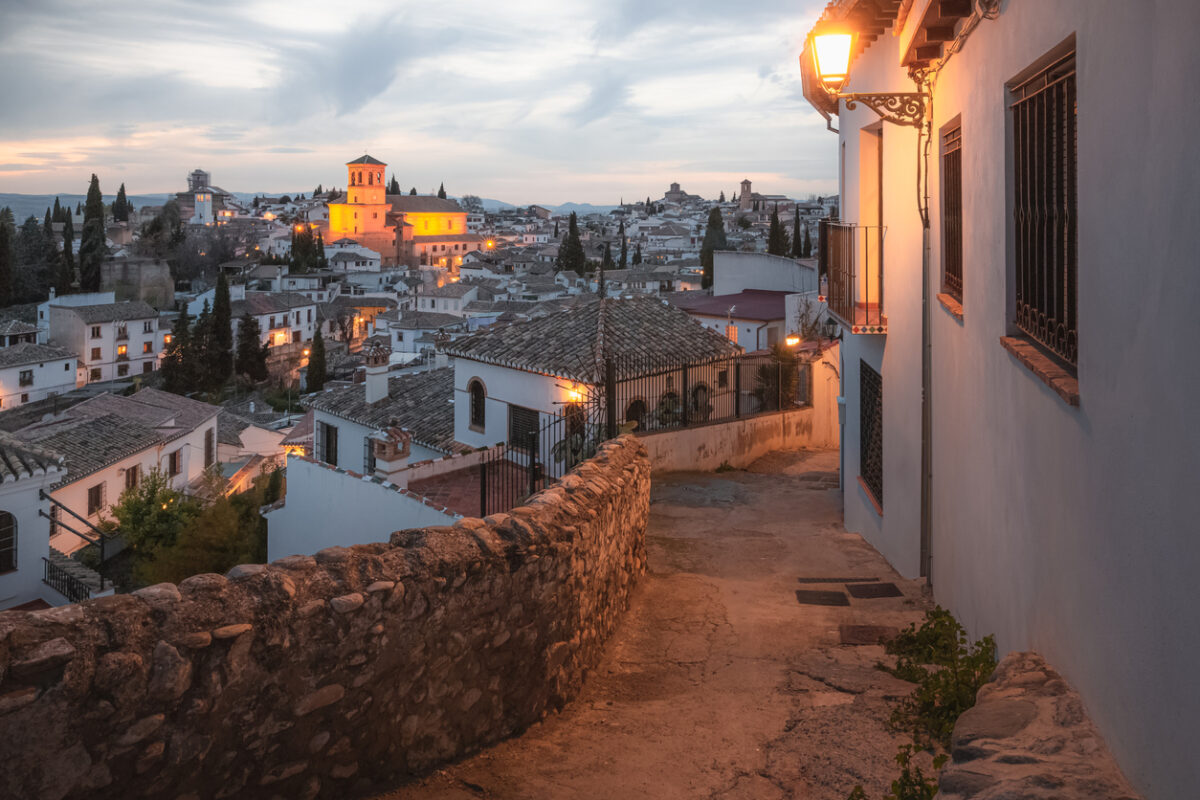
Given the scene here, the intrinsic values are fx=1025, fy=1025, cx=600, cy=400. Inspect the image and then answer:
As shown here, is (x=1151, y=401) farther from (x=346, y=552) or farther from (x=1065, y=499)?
(x=346, y=552)

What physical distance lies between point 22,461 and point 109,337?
152 feet

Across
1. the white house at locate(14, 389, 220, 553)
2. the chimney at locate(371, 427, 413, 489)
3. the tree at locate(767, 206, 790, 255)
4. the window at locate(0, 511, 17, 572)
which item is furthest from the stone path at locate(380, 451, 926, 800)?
the tree at locate(767, 206, 790, 255)

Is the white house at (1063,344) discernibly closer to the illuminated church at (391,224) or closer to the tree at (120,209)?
the illuminated church at (391,224)

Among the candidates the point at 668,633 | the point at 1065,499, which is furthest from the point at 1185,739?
the point at 668,633

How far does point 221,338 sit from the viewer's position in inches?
2491

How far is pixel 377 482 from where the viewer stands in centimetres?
1363

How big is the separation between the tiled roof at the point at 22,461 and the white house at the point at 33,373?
3185 centimetres

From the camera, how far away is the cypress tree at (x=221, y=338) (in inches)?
2464

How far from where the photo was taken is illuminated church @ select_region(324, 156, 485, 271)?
403 feet

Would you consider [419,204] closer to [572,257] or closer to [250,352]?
[572,257]

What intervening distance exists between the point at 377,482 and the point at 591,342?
5.89 metres

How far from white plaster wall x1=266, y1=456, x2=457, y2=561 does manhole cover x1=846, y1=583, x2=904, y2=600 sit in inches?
209

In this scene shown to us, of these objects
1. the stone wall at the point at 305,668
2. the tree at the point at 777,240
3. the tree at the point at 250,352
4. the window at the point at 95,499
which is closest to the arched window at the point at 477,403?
the stone wall at the point at 305,668

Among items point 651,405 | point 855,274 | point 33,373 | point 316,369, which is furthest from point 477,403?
point 33,373
